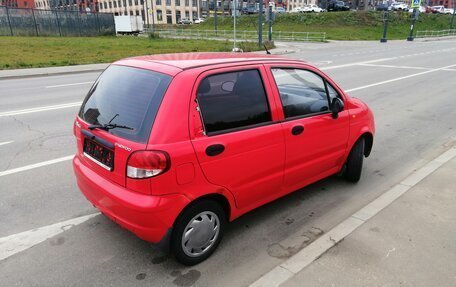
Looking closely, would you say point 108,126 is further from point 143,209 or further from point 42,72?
point 42,72

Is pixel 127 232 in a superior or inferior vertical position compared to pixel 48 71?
superior

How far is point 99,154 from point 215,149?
40.6 inches

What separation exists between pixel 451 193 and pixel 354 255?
1934 millimetres

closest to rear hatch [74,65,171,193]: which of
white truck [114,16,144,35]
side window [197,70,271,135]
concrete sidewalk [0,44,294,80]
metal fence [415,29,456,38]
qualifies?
side window [197,70,271,135]

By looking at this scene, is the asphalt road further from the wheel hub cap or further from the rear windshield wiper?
the rear windshield wiper

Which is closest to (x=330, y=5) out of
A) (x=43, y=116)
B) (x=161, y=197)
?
(x=43, y=116)

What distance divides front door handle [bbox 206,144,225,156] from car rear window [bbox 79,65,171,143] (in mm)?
496

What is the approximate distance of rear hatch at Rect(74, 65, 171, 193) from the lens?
2957 millimetres

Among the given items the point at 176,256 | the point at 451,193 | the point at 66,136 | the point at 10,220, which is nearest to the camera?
the point at 176,256

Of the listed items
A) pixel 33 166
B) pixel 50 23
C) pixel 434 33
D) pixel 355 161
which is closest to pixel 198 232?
pixel 355 161

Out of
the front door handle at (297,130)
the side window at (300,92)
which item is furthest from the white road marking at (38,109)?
the front door handle at (297,130)

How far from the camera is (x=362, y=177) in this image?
5.18 meters

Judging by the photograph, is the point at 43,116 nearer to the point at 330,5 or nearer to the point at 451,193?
the point at 451,193

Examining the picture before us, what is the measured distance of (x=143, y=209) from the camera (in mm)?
2869
